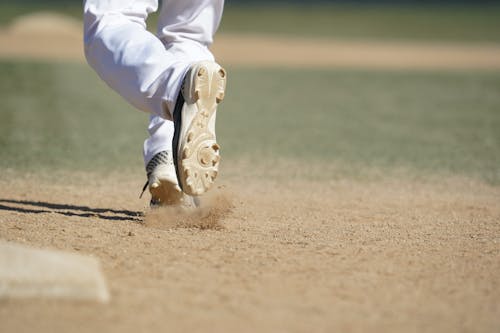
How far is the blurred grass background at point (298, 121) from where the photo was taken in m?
5.77

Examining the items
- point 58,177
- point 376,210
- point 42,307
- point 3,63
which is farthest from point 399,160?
point 3,63

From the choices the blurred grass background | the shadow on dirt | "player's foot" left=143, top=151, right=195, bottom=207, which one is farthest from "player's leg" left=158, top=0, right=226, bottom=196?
the blurred grass background

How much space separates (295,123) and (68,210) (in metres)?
4.20

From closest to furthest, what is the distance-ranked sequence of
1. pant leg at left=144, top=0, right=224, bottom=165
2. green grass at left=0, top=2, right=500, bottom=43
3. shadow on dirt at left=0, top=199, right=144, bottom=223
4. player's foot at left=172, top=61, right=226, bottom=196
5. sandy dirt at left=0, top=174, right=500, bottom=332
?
sandy dirt at left=0, top=174, right=500, bottom=332 < player's foot at left=172, top=61, right=226, bottom=196 < pant leg at left=144, top=0, right=224, bottom=165 < shadow on dirt at left=0, top=199, right=144, bottom=223 < green grass at left=0, top=2, right=500, bottom=43

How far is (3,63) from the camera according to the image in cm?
1265

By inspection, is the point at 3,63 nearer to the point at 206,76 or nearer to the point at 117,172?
the point at 117,172

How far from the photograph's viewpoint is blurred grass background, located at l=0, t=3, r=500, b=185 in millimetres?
5766

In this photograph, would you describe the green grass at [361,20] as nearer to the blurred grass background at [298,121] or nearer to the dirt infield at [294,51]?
the dirt infield at [294,51]

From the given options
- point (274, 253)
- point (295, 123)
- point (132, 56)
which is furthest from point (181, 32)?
point (295, 123)

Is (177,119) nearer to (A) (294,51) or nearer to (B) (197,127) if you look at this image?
(B) (197,127)

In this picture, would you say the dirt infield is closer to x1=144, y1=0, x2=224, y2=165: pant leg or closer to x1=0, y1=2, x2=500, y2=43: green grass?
x1=0, y1=2, x2=500, y2=43: green grass

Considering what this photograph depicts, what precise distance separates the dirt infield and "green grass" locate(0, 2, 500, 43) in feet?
9.93

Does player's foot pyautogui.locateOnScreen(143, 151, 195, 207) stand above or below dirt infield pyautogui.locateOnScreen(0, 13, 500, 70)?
above

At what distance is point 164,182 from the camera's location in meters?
3.48
